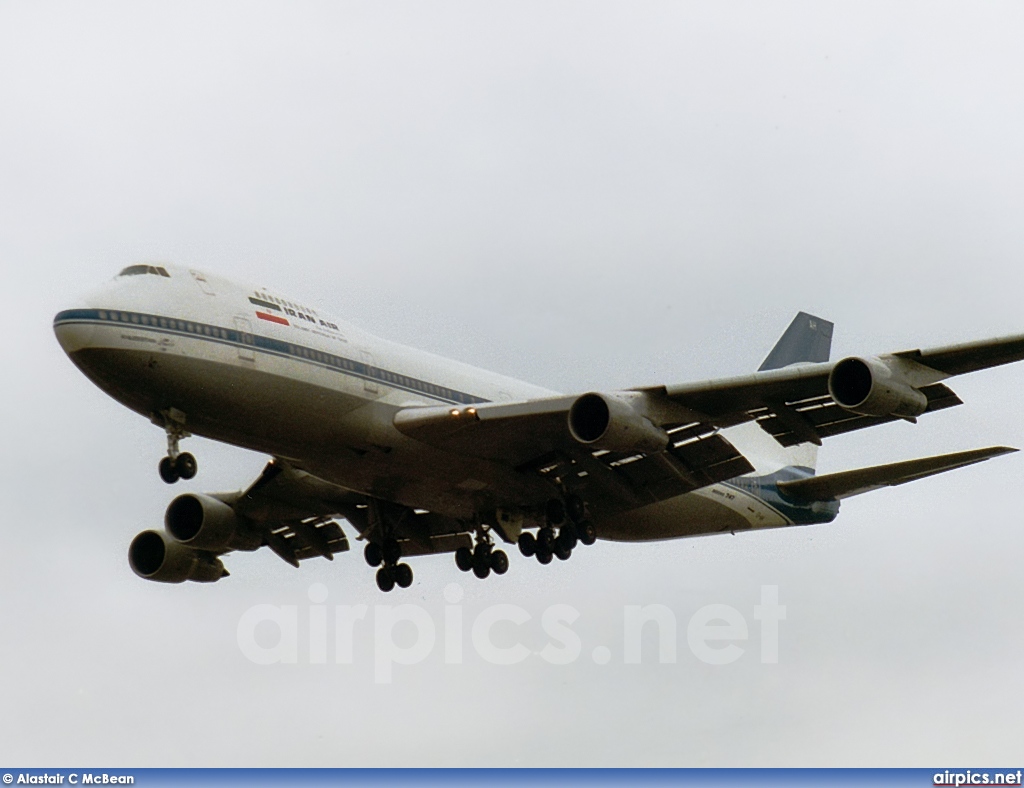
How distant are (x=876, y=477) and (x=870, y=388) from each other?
8423 mm

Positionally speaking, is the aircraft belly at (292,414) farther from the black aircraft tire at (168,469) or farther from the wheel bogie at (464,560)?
the wheel bogie at (464,560)

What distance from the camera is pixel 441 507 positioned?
33656 mm

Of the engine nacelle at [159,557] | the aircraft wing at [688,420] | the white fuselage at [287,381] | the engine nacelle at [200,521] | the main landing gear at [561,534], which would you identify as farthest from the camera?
the engine nacelle at [159,557]

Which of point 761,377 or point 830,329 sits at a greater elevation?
point 830,329

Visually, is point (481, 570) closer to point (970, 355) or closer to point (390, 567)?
point (390, 567)

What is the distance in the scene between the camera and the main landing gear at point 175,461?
28.0 meters

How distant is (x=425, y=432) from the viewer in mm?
29969

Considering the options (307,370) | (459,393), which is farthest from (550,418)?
(307,370)

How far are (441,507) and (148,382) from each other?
8.70 metres

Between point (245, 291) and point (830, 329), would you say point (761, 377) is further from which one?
point (830, 329)

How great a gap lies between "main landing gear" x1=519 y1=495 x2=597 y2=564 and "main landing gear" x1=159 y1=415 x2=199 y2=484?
8700 millimetres

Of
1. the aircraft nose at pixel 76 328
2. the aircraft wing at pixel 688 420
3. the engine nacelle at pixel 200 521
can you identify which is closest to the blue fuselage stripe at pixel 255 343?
the aircraft nose at pixel 76 328

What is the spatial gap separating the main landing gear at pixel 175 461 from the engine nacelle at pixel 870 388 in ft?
40.2

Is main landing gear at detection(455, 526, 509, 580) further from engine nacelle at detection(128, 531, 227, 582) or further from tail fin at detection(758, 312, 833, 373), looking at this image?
tail fin at detection(758, 312, 833, 373)
